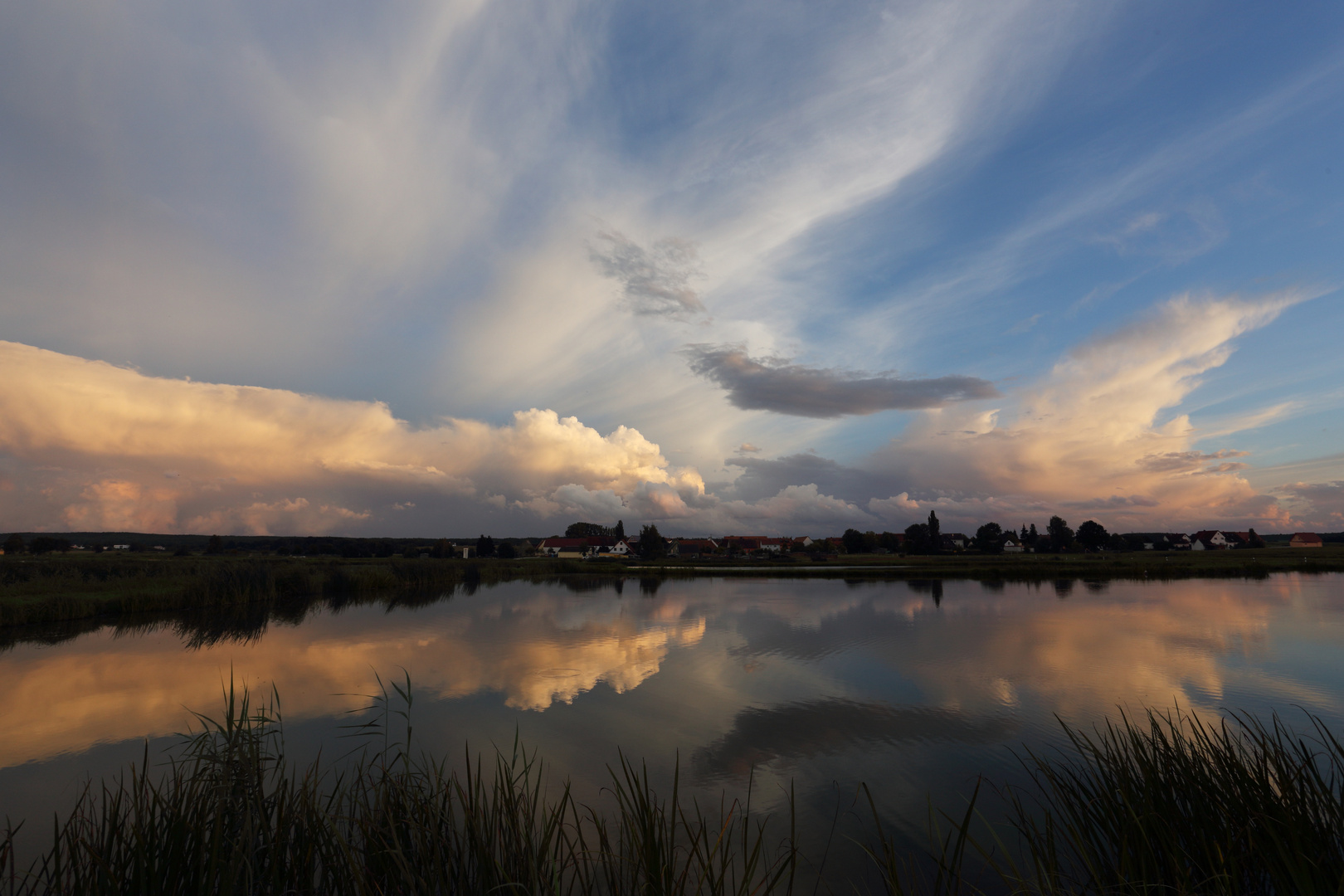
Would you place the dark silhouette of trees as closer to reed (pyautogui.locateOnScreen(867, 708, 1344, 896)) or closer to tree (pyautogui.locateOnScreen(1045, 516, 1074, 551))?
tree (pyautogui.locateOnScreen(1045, 516, 1074, 551))

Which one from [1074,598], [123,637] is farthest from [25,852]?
[1074,598]


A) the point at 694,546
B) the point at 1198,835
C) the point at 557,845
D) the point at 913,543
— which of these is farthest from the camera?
the point at 694,546

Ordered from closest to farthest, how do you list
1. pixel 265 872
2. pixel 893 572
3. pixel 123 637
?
1. pixel 265 872
2. pixel 123 637
3. pixel 893 572

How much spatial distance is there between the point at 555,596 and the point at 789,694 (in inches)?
1144

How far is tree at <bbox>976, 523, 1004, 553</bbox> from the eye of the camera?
4129 inches

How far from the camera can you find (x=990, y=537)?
105 m

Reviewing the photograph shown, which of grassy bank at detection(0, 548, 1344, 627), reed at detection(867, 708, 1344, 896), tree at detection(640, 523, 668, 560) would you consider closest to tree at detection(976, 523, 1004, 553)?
grassy bank at detection(0, 548, 1344, 627)

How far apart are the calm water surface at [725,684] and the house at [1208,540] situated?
116 metres

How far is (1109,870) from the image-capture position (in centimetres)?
556

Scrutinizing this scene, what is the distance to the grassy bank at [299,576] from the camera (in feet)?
90.4

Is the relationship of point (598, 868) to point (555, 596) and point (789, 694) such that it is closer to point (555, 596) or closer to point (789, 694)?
point (789, 694)

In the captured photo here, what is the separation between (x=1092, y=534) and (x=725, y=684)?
113 metres

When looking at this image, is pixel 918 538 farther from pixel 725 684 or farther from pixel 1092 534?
pixel 725 684

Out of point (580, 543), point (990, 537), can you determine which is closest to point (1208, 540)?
point (990, 537)
